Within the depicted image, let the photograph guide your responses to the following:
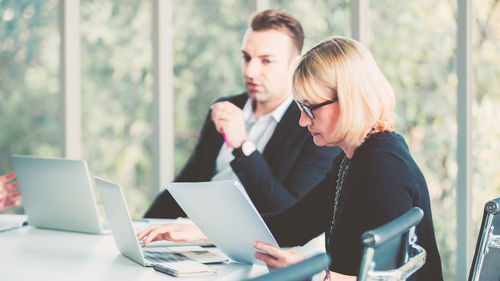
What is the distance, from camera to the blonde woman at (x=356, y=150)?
4.72 feet

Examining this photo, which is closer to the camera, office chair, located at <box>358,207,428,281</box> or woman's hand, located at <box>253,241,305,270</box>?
office chair, located at <box>358,207,428,281</box>

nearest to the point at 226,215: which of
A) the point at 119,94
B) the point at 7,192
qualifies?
the point at 7,192

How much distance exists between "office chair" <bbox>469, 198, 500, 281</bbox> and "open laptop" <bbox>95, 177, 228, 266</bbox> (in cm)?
65

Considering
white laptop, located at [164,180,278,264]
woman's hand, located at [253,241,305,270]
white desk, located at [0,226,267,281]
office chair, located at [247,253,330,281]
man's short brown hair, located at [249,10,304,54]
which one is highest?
A: man's short brown hair, located at [249,10,304,54]

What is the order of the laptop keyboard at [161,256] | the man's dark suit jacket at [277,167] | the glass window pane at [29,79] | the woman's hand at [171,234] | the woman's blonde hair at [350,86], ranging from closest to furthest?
the woman's blonde hair at [350,86], the laptop keyboard at [161,256], the woman's hand at [171,234], the man's dark suit jacket at [277,167], the glass window pane at [29,79]

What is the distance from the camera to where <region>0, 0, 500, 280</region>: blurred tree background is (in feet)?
8.99

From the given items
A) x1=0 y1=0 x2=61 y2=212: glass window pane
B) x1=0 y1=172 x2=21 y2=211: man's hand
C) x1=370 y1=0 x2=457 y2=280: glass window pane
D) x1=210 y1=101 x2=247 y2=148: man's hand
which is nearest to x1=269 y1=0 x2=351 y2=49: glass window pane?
x1=370 y1=0 x2=457 y2=280: glass window pane

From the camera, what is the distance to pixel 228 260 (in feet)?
5.57

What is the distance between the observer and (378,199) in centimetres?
142

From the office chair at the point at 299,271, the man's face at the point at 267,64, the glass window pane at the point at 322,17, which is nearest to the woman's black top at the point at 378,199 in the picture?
the office chair at the point at 299,271

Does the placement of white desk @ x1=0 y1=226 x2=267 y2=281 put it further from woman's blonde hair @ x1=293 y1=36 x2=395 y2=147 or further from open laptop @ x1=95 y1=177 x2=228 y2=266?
woman's blonde hair @ x1=293 y1=36 x2=395 y2=147

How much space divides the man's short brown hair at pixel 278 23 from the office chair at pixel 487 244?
4.70 ft

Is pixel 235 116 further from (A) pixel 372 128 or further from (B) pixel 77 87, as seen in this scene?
(B) pixel 77 87

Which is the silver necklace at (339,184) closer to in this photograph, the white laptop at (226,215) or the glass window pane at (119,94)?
the white laptop at (226,215)
